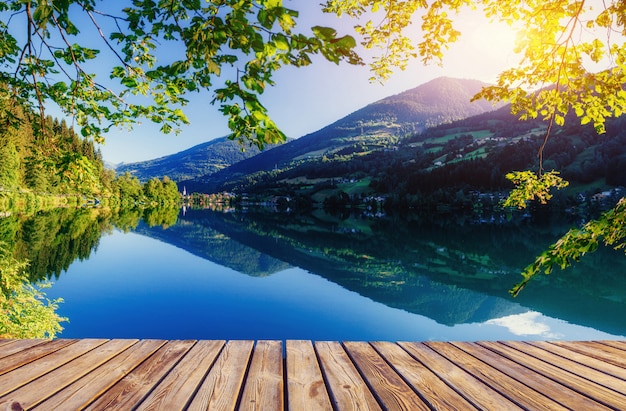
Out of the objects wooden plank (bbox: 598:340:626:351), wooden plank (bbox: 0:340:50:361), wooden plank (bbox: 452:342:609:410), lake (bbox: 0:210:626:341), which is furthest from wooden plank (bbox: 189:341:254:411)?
lake (bbox: 0:210:626:341)

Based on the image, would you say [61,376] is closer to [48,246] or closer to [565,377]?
[565,377]

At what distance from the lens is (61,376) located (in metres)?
3.10

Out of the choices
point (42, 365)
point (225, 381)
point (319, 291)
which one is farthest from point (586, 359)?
point (319, 291)

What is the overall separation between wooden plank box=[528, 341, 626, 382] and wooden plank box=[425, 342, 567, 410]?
1165 mm

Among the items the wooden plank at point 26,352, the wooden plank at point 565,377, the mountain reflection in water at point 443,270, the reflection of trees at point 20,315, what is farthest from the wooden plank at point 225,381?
the mountain reflection in water at point 443,270

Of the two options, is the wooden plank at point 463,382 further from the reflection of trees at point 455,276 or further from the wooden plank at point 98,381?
the reflection of trees at point 455,276

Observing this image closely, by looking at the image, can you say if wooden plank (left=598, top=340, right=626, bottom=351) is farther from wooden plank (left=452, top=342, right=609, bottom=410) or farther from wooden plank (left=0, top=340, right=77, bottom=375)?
wooden plank (left=0, top=340, right=77, bottom=375)

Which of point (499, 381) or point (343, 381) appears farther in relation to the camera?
point (499, 381)

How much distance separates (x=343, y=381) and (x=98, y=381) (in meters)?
2.25

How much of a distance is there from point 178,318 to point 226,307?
107 inches

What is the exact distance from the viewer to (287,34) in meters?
2.07

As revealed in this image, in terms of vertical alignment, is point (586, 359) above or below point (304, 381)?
below

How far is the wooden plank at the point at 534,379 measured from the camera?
2.89 m

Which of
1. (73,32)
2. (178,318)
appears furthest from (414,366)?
(178,318)
